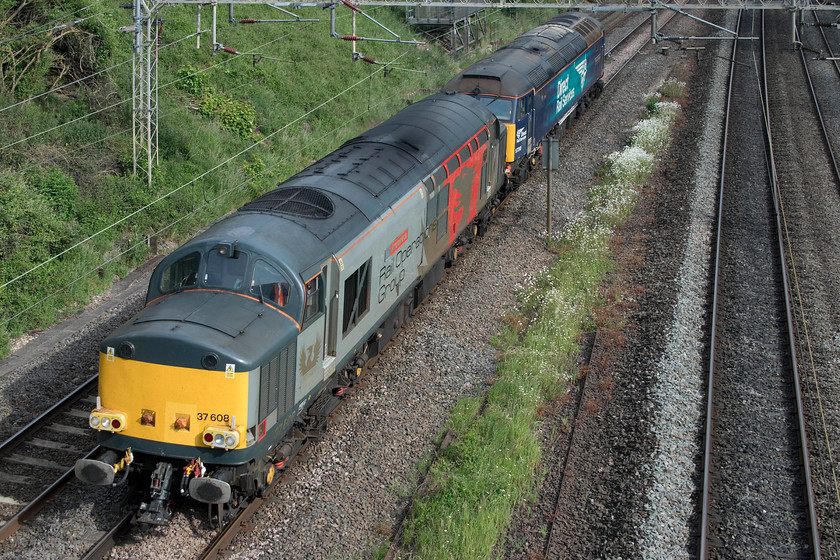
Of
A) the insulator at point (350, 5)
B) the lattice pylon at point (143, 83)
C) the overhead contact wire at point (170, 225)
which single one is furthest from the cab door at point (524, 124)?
the lattice pylon at point (143, 83)

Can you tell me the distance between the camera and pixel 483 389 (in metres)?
13.9

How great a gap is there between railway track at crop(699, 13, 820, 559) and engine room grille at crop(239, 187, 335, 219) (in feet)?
21.4

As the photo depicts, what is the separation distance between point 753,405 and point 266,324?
8.08 meters

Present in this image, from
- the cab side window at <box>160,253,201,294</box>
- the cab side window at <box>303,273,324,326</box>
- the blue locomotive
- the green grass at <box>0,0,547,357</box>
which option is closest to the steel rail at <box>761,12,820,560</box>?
the blue locomotive

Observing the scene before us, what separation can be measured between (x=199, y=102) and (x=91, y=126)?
4.66 meters

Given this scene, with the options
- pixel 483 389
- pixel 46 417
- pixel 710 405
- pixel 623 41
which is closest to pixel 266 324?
pixel 46 417

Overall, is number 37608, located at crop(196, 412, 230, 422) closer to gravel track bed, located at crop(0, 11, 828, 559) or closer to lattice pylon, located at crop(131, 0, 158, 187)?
gravel track bed, located at crop(0, 11, 828, 559)

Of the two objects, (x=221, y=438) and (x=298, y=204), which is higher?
(x=298, y=204)

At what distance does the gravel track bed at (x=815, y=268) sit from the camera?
11836mm

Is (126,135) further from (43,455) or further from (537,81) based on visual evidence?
(43,455)

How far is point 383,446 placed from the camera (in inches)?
481

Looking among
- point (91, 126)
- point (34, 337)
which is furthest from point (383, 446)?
point (91, 126)

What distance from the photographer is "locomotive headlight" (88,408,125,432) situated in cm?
959

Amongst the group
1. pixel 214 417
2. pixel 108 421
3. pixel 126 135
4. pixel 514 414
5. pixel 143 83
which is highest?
pixel 143 83
